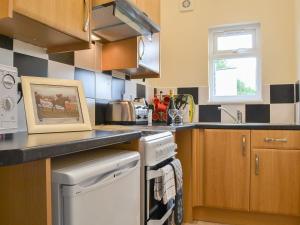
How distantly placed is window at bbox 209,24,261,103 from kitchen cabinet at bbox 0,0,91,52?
6.57ft

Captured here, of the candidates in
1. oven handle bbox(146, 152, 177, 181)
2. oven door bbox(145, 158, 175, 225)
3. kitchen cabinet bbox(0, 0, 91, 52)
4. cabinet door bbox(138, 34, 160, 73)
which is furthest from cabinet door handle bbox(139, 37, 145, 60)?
oven handle bbox(146, 152, 177, 181)

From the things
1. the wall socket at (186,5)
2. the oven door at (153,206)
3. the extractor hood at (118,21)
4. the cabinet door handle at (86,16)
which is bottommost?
the oven door at (153,206)

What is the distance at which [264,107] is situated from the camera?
2928mm

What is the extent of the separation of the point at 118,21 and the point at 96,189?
4.01 feet

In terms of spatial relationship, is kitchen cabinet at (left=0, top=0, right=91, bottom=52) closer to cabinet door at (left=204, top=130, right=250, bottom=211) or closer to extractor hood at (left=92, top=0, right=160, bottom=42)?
extractor hood at (left=92, top=0, right=160, bottom=42)

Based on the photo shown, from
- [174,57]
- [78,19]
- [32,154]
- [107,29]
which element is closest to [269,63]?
[174,57]

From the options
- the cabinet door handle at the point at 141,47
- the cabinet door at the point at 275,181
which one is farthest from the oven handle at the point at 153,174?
the cabinet door at the point at 275,181

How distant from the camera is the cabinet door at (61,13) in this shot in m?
1.10

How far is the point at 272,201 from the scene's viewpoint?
2307mm

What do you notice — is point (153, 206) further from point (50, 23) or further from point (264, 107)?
point (264, 107)

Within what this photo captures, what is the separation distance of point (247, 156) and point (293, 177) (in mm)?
383

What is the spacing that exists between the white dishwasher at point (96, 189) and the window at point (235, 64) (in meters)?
2.12

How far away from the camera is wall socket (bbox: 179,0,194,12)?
319 cm

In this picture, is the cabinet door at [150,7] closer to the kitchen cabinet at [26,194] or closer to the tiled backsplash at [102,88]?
the tiled backsplash at [102,88]
